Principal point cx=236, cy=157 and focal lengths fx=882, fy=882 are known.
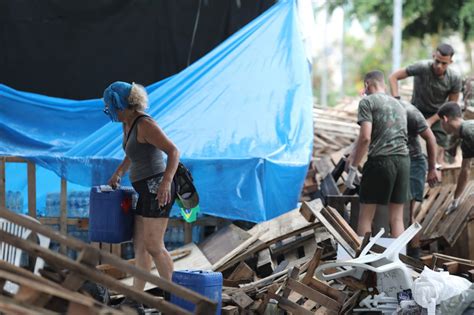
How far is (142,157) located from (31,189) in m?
2.43

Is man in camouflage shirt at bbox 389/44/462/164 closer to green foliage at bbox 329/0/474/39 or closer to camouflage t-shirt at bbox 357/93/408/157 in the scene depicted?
camouflage t-shirt at bbox 357/93/408/157

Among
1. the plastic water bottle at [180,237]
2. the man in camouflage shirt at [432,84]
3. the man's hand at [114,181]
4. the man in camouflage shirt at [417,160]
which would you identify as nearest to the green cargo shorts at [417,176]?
the man in camouflage shirt at [417,160]

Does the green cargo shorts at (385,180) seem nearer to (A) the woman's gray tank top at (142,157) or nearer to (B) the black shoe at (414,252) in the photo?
(B) the black shoe at (414,252)

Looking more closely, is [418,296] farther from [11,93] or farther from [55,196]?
[11,93]

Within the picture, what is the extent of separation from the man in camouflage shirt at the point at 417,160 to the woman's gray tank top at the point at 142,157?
3.32 meters

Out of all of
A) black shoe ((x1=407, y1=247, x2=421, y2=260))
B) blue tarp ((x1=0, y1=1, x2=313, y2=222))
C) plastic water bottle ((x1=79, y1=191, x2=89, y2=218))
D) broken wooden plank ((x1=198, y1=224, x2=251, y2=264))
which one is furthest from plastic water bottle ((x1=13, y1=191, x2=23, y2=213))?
black shoe ((x1=407, y1=247, x2=421, y2=260))

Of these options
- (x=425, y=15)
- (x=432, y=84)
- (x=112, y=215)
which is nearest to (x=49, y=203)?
(x=112, y=215)

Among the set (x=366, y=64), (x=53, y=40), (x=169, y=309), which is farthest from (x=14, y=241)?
(x=366, y=64)

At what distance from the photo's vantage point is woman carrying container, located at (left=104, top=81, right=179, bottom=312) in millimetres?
6746

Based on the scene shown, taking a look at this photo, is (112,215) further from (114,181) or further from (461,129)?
(461,129)

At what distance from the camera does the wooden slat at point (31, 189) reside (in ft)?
29.0

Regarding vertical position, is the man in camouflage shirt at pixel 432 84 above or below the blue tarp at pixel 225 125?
above

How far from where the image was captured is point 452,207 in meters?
9.18

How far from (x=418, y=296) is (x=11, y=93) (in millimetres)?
5760
